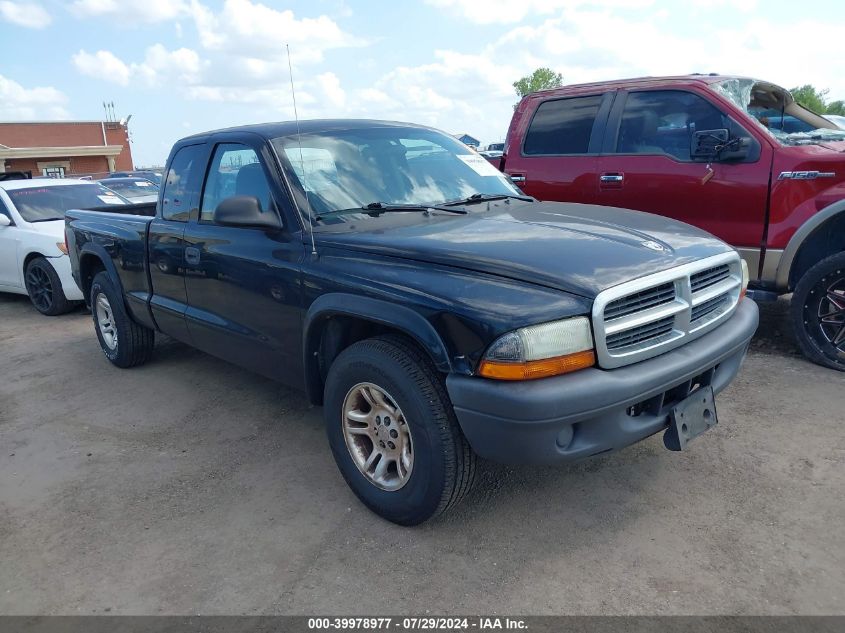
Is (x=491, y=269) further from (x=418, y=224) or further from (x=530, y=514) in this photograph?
(x=530, y=514)

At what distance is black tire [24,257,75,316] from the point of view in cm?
762

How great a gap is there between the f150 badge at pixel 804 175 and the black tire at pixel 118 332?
197 inches

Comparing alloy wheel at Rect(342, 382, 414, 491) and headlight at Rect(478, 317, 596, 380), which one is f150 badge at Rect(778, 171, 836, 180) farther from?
alloy wheel at Rect(342, 382, 414, 491)

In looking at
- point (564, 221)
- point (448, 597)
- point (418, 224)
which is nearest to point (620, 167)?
point (564, 221)

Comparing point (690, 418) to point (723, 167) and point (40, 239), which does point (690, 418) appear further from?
point (40, 239)

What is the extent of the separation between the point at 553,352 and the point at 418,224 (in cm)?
117

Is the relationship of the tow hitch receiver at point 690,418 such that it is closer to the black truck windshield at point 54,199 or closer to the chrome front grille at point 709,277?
the chrome front grille at point 709,277

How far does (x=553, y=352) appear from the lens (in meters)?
2.47

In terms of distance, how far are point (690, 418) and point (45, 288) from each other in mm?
7520

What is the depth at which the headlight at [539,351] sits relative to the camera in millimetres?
2438

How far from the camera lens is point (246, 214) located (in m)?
3.39

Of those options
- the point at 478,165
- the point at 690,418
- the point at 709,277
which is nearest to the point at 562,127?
the point at 478,165

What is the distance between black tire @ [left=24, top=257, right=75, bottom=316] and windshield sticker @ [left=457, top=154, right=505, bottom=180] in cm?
560

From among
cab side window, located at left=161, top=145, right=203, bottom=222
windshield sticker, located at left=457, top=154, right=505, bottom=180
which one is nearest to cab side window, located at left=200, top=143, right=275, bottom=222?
cab side window, located at left=161, top=145, right=203, bottom=222
